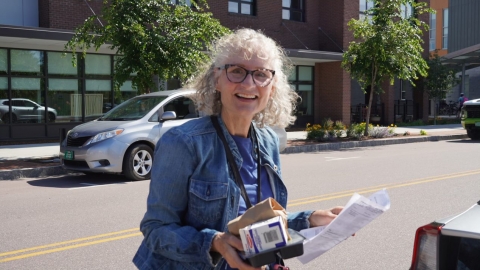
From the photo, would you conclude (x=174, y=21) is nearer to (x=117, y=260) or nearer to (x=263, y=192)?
(x=117, y=260)

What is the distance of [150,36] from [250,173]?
40.9ft

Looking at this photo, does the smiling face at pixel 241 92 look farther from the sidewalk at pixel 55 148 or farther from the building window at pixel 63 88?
the building window at pixel 63 88

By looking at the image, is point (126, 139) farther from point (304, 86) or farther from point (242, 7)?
point (304, 86)

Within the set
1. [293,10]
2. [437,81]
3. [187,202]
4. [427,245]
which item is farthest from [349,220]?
[437,81]

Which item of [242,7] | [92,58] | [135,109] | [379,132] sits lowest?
[379,132]

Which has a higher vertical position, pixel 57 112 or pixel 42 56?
pixel 42 56

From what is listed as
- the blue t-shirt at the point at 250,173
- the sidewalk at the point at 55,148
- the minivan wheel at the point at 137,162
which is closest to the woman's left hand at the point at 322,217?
the blue t-shirt at the point at 250,173

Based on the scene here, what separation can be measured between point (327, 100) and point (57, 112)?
13143mm

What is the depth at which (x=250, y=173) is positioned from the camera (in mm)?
2555

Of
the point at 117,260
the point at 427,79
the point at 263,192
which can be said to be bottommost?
the point at 117,260

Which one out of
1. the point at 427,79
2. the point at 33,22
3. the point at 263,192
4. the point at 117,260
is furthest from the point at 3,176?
the point at 427,79

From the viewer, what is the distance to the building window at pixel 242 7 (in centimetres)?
2419

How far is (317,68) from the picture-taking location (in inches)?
1105

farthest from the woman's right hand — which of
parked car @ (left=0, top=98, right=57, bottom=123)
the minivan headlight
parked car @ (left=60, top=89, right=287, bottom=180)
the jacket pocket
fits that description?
parked car @ (left=0, top=98, right=57, bottom=123)
